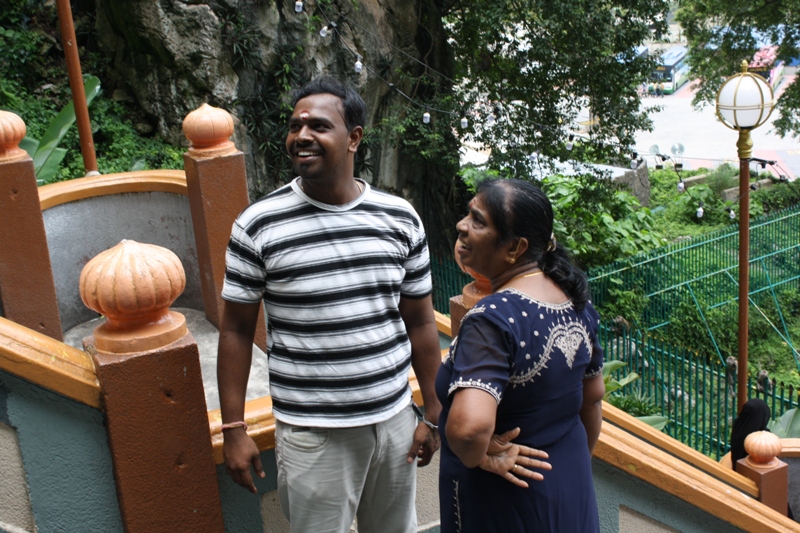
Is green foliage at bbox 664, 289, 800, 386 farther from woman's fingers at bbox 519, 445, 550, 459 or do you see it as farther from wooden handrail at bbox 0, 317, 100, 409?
wooden handrail at bbox 0, 317, 100, 409

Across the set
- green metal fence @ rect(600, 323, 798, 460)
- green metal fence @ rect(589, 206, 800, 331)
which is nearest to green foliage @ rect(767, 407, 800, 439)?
green metal fence @ rect(600, 323, 798, 460)

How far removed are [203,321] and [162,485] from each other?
2742mm

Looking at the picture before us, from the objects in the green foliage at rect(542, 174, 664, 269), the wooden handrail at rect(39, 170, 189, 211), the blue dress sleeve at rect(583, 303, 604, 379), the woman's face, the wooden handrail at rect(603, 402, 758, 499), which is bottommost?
the green foliage at rect(542, 174, 664, 269)

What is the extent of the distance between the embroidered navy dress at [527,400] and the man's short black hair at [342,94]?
2.53ft

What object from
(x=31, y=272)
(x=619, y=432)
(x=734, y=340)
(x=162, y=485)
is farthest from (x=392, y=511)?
(x=734, y=340)

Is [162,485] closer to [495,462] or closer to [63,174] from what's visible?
[495,462]

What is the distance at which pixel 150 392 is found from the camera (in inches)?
91.0

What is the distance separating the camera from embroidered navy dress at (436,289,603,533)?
83.9 inches

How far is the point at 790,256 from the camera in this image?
649 inches

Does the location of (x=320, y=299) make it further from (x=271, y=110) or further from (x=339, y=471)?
(x=271, y=110)

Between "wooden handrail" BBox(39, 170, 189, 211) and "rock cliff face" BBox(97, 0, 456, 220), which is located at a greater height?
"rock cliff face" BBox(97, 0, 456, 220)

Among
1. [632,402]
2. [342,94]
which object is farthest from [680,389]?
[342,94]

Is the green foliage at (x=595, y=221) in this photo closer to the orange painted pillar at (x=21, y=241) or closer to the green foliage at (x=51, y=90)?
the green foliage at (x=51, y=90)

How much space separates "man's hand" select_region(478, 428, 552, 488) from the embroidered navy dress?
0.11 feet
